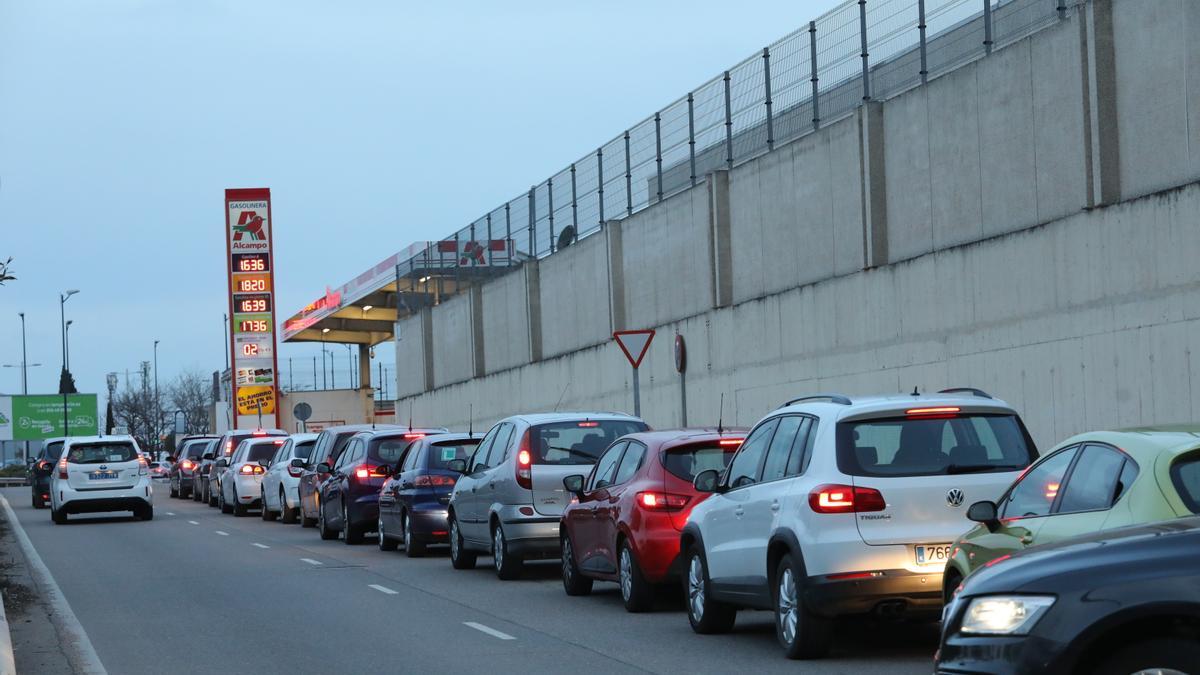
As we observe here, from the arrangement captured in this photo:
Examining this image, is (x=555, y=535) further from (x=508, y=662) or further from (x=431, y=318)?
(x=431, y=318)

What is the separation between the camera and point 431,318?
55.4 m

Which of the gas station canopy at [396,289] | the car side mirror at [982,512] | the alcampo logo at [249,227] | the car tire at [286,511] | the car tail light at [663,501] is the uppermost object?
the alcampo logo at [249,227]

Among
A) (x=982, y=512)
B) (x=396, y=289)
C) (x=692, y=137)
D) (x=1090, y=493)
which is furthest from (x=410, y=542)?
(x=396, y=289)

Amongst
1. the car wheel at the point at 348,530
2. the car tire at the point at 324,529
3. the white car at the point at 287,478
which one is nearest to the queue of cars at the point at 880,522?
the car wheel at the point at 348,530

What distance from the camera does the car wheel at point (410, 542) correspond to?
22.0 meters

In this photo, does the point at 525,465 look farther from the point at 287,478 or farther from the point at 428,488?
the point at 287,478

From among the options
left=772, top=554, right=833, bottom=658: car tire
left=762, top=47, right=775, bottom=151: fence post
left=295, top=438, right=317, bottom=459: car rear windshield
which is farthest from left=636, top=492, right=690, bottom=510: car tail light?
left=295, top=438, right=317, bottom=459: car rear windshield

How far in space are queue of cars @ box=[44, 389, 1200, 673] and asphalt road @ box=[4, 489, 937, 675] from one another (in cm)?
36

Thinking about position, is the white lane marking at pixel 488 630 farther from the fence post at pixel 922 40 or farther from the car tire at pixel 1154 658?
the fence post at pixel 922 40

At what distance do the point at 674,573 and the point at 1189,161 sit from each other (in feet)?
26.5

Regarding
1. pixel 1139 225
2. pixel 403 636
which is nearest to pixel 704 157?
pixel 1139 225

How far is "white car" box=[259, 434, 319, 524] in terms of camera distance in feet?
106

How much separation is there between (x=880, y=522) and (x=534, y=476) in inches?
292

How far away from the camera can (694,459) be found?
46.9ft
